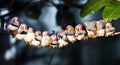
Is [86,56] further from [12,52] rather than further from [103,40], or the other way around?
[12,52]

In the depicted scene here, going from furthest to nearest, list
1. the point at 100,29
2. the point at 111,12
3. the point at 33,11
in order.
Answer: the point at 33,11 → the point at 100,29 → the point at 111,12

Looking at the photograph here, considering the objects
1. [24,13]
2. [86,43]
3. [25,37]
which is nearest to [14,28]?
[25,37]

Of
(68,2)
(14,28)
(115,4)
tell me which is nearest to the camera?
(115,4)

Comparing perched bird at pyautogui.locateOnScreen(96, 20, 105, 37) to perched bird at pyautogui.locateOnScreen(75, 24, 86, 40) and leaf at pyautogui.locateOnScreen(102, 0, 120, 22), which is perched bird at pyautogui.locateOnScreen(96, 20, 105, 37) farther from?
leaf at pyautogui.locateOnScreen(102, 0, 120, 22)

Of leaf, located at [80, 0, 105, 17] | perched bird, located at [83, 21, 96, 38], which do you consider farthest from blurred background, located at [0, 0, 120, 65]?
leaf, located at [80, 0, 105, 17]

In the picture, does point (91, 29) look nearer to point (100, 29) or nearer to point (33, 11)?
point (100, 29)

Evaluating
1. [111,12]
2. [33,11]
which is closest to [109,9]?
[111,12]
